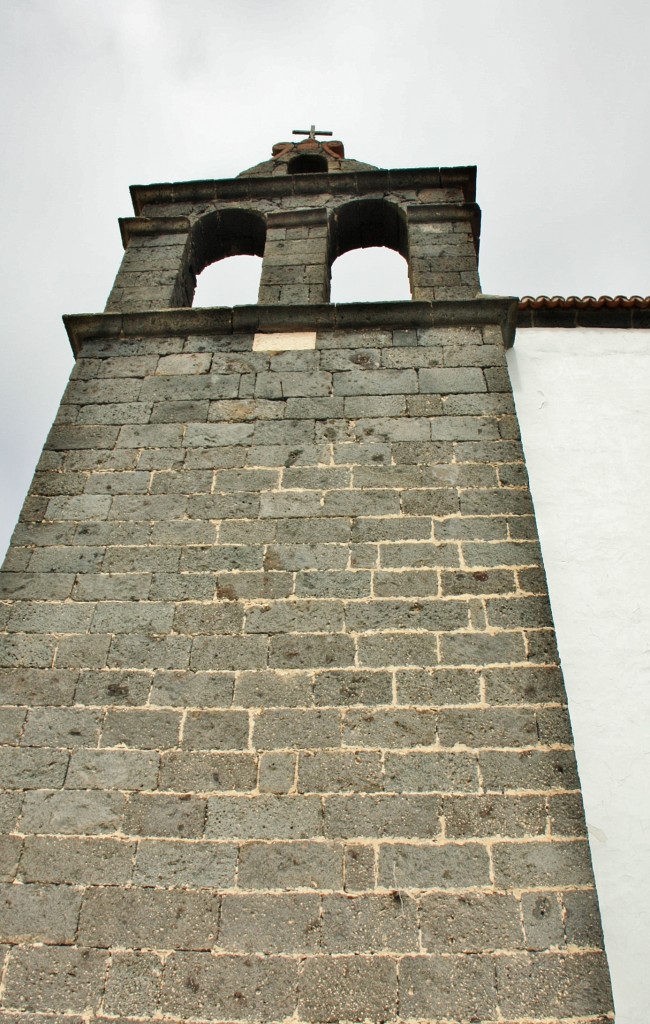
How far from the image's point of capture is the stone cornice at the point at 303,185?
5.92 metres

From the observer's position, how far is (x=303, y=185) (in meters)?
5.99

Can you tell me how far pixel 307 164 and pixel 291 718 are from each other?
5.36 metres

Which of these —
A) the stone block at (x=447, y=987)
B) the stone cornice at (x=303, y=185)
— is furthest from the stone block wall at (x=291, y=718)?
the stone cornice at (x=303, y=185)

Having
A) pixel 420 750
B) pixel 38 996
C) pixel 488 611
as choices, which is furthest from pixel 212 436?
pixel 38 996

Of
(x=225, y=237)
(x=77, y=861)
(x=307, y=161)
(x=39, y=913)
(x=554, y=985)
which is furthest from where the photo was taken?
(x=307, y=161)

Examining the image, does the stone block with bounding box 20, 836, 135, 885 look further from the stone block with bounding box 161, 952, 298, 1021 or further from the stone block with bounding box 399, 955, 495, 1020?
the stone block with bounding box 399, 955, 495, 1020

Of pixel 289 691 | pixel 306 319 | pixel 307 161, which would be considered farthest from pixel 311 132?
pixel 289 691

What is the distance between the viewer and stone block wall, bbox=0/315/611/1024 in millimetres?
2611

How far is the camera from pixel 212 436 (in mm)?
4199

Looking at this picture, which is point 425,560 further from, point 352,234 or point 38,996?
point 352,234

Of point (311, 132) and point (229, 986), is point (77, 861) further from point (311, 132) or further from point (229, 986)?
point (311, 132)

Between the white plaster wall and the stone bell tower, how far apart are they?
49cm

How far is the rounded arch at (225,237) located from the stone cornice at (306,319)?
1150mm

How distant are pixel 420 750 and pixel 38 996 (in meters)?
1.64
